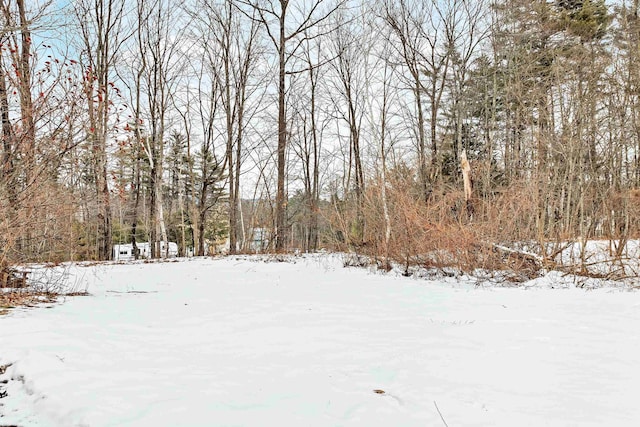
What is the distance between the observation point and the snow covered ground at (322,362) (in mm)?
1881

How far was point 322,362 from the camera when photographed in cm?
263

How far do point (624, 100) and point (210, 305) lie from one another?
42.9 feet

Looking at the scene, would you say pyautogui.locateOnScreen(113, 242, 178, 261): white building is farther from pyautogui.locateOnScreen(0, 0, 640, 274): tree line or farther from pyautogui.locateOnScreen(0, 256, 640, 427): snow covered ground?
pyautogui.locateOnScreen(0, 256, 640, 427): snow covered ground

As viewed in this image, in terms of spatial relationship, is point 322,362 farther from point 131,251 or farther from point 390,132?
point 131,251

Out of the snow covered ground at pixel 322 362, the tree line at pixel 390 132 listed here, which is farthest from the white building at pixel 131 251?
the snow covered ground at pixel 322 362

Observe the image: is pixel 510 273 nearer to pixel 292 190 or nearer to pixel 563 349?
pixel 563 349

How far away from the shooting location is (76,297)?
4852 millimetres

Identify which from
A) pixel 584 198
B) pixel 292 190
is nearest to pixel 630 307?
pixel 584 198

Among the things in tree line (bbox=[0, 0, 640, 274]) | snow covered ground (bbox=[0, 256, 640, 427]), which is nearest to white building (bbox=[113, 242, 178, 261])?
tree line (bbox=[0, 0, 640, 274])

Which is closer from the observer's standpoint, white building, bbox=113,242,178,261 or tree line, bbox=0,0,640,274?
tree line, bbox=0,0,640,274

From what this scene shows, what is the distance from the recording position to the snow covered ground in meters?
1.88

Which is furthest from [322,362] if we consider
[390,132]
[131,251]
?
[131,251]

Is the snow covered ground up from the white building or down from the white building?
down

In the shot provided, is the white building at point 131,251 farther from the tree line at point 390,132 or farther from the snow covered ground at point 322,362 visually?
the snow covered ground at point 322,362
